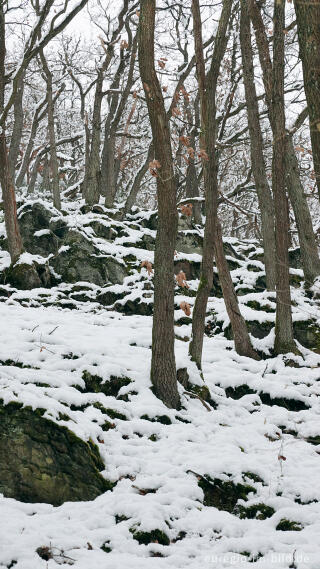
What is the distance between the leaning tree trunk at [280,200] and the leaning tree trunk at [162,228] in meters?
2.11

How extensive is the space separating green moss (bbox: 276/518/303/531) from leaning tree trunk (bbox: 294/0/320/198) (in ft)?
8.83

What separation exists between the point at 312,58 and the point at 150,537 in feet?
12.4

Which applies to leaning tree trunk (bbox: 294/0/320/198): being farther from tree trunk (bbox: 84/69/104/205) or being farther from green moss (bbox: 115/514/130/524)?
tree trunk (bbox: 84/69/104/205)

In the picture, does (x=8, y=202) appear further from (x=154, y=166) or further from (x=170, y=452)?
(x=170, y=452)

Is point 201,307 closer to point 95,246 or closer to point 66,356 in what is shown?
point 66,356

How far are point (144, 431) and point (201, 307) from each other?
2.16 meters

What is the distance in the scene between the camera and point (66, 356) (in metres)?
5.64

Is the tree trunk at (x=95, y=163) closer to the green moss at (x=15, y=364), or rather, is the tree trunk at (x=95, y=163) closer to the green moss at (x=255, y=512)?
the green moss at (x=15, y=364)

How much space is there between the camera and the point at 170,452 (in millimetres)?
4328

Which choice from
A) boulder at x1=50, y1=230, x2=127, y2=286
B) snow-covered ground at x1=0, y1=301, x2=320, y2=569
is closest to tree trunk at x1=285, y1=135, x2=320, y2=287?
snow-covered ground at x1=0, y1=301, x2=320, y2=569

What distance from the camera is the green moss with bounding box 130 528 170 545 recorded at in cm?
312

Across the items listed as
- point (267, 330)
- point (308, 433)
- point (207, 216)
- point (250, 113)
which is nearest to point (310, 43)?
point (207, 216)

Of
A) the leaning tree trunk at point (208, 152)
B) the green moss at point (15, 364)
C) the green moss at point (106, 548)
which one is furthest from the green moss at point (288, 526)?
the green moss at point (15, 364)

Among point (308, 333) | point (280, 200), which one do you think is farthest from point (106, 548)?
point (308, 333)
